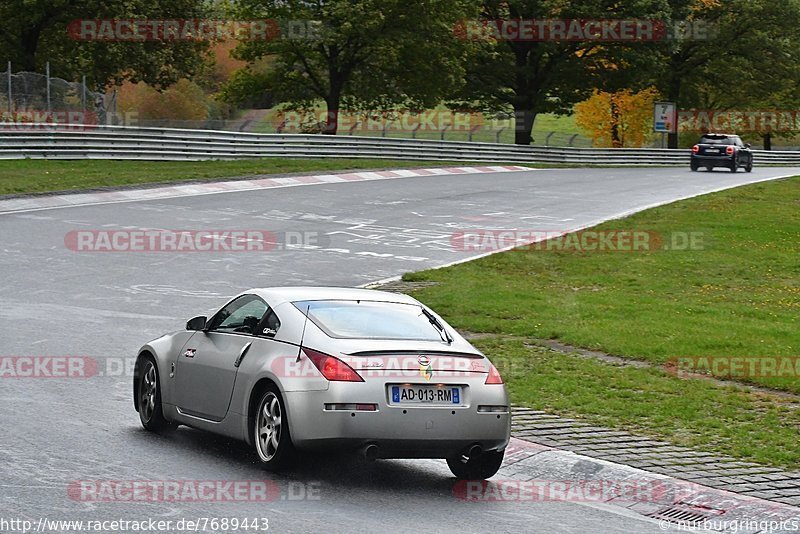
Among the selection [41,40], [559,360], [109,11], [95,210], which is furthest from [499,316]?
[41,40]

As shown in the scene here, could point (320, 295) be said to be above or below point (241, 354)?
above

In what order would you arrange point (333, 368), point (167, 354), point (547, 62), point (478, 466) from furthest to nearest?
1. point (547, 62)
2. point (167, 354)
3. point (478, 466)
4. point (333, 368)

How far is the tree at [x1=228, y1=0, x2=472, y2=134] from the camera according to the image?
52469 mm

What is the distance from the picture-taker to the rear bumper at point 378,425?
7.89m

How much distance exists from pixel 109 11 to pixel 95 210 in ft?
82.4

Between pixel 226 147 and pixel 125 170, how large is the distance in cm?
606

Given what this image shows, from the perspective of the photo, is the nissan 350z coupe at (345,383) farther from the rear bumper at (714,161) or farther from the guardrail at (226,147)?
the rear bumper at (714,161)

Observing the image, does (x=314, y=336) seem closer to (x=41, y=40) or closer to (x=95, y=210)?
(x=95, y=210)

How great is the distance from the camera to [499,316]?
15.6 m

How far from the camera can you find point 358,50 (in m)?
55.3

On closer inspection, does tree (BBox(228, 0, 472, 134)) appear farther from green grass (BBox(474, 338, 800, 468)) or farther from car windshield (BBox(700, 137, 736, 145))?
green grass (BBox(474, 338, 800, 468))

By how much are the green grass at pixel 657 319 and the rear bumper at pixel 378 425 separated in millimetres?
2320

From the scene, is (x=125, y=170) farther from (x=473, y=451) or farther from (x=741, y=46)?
(x=741, y=46)

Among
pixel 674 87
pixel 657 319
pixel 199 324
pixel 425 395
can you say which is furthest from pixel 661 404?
pixel 674 87
